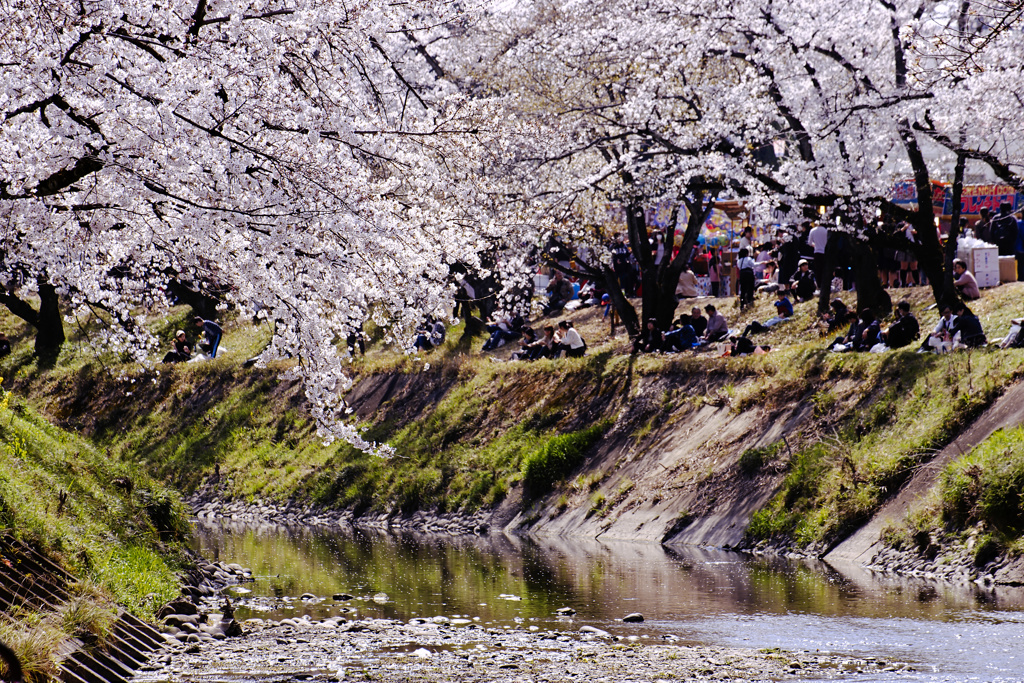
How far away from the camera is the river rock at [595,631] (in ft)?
44.5

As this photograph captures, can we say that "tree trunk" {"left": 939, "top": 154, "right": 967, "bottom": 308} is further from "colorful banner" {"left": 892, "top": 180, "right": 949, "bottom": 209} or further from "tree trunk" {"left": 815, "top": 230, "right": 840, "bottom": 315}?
"tree trunk" {"left": 815, "top": 230, "right": 840, "bottom": 315}

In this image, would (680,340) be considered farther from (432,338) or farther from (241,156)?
(241,156)

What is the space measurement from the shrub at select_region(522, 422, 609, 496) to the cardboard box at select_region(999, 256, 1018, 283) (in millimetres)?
9773

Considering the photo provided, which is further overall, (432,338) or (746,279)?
(432,338)

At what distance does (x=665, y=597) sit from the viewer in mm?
16438

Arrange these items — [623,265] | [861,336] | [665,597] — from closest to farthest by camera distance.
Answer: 1. [665,597]
2. [861,336]
3. [623,265]

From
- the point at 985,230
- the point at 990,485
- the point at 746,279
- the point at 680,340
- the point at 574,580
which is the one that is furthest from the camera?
the point at 746,279

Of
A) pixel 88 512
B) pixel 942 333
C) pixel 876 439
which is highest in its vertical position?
pixel 942 333

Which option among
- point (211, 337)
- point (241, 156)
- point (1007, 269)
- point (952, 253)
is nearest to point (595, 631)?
point (241, 156)

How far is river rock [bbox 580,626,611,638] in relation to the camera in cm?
1358

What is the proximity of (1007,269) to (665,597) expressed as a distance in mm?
15325

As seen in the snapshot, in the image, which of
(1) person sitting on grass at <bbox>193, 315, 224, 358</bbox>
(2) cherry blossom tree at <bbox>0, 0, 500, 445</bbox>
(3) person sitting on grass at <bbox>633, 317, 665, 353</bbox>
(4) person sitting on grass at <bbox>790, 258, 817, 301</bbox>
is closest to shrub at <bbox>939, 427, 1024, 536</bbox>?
(2) cherry blossom tree at <bbox>0, 0, 500, 445</bbox>

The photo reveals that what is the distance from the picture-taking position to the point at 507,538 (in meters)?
25.8

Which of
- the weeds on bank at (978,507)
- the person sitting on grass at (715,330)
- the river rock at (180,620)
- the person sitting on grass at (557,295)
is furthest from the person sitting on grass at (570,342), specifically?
the river rock at (180,620)
